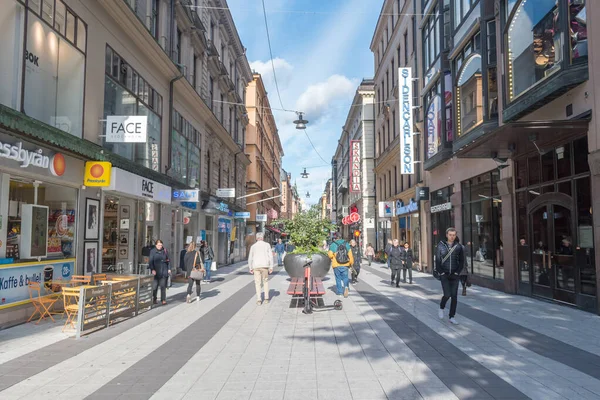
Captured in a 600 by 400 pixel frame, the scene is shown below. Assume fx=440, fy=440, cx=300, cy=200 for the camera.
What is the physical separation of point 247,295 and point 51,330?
20.1 ft

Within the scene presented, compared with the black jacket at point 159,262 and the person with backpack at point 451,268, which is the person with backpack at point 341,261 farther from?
the black jacket at point 159,262

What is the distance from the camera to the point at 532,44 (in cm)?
1153

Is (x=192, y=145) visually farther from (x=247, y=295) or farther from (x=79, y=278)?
(x=79, y=278)

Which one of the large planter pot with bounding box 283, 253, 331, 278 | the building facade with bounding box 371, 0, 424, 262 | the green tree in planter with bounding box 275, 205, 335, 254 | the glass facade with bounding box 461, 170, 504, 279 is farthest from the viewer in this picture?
the building facade with bounding box 371, 0, 424, 262

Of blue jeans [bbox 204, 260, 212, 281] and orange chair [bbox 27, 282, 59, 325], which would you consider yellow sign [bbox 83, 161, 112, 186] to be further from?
blue jeans [bbox 204, 260, 212, 281]

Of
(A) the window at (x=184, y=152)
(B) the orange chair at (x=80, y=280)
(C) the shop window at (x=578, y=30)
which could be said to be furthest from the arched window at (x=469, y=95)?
(B) the orange chair at (x=80, y=280)

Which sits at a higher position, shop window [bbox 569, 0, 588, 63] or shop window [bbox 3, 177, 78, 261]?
shop window [bbox 569, 0, 588, 63]

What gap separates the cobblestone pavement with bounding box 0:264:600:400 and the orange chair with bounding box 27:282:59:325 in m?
0.36

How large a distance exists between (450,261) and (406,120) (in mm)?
16211

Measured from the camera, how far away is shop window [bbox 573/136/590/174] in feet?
32.6

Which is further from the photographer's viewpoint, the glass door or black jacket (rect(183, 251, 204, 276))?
black jacket (rect(183, 251, 204, 276))

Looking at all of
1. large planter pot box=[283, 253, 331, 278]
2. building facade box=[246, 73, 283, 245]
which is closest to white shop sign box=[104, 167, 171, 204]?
large planter pot box=[283, 253, 331, 278]

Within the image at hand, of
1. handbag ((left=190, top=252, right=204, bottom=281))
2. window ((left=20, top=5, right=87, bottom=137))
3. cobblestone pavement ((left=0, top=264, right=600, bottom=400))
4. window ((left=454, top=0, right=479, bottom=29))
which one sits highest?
window ((left=454, top=0, right=479, bottom=29))

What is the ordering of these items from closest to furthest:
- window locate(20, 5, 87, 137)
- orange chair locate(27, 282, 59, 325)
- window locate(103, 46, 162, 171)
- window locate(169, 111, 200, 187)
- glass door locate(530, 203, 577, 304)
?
window locate(20, 5, 87, 137) → orange chair locate(27, 282, 59, 325) → glass door locate(530, 203, 577, 304) → window locate(103, 46, 162, 171) → window locate(169, 111, 200, 187)
